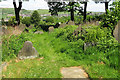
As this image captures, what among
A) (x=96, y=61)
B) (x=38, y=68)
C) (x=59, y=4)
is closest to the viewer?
(x=38, y=68)

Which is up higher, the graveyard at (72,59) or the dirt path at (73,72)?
the graveyard at (72,59)

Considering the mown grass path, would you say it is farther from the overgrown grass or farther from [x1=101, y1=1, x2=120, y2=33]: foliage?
[x1=101, y1=1, x2=120, y2=33]: foliage

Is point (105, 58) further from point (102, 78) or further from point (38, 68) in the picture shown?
point (38, 68)

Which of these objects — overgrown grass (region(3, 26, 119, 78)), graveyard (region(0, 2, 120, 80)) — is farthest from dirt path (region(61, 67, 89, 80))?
overgrown grass (region(3, 26, 119, 78))

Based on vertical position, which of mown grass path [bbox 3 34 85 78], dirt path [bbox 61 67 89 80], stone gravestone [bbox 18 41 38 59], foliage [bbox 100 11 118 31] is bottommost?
dirt path [bbox 61 67 89 80]

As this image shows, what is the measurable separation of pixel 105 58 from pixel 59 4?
614 inches

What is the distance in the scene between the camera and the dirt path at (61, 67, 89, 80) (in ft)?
18.0

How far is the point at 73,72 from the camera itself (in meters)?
5.84

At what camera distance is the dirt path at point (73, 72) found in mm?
5492

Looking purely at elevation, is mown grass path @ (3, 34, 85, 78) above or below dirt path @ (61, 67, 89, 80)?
above

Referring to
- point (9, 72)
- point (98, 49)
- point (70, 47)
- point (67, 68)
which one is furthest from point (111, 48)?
point (9, 72)

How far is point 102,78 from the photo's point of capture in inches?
204

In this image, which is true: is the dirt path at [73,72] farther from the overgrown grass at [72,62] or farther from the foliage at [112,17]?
the foliage at [112,17]

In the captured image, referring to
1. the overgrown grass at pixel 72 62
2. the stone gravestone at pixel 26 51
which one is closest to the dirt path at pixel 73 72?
the overgrown grass at pixel 72 62
